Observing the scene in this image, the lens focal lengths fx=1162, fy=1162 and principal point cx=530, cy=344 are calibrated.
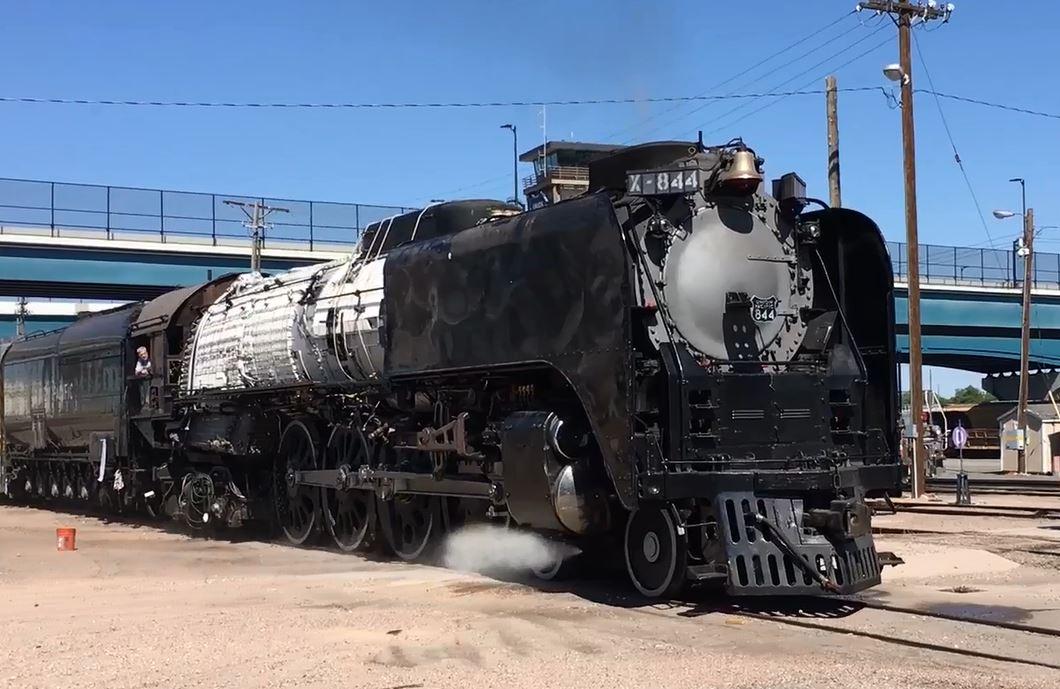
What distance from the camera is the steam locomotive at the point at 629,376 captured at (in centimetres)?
920

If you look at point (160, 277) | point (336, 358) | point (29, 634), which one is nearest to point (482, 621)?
point (29, 634)

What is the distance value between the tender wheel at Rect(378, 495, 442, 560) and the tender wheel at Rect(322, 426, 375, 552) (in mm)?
355

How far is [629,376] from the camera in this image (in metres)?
9.16

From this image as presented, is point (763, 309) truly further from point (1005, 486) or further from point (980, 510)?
point (1005, 486)

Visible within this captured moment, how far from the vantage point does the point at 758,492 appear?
9.09 m

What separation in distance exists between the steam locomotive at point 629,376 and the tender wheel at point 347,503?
0.10ft

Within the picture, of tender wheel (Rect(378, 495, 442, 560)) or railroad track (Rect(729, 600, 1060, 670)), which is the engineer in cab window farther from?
railroad track (Rect(729, 600, 1060, 670))

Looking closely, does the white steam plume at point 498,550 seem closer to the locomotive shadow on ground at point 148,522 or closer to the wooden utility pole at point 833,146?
the locomotive shadow on ground at point 148,522

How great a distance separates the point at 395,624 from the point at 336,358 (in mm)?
5045

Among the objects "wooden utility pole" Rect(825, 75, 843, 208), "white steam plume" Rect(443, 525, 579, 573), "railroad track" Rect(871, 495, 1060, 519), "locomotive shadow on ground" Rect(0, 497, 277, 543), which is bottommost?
"locomotive shadow on ground" Rect(0, 497, 277, 543)

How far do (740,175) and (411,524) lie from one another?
216 inches

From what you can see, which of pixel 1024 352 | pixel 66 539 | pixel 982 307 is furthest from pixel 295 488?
pixel 982 307

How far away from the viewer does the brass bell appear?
395 inches

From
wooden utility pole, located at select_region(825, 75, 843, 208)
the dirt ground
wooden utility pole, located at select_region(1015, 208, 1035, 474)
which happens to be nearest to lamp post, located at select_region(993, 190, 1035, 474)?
wooden utility pole, located at select_region(1015, 208, 1035, 474)
